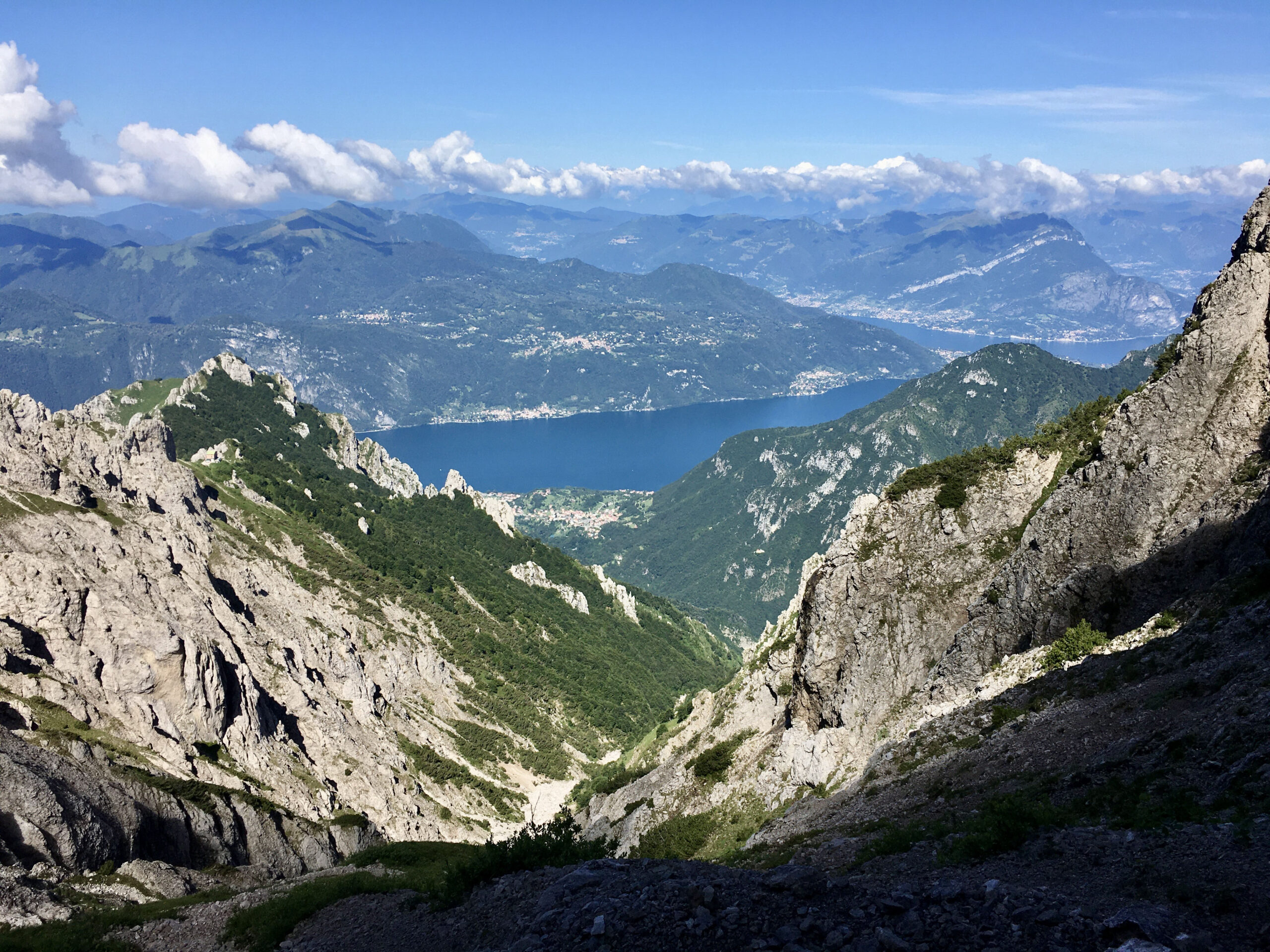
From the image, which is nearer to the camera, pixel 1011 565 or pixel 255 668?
pixel 1011 565

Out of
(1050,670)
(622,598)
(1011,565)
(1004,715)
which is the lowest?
(622,598)

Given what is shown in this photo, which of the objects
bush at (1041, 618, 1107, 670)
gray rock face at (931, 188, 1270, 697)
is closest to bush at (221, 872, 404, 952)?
bush at (1041, 618, 1107, 670)

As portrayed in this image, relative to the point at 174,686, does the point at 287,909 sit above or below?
above

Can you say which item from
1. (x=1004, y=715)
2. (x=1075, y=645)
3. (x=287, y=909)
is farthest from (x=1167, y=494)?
(x=287, y=909)

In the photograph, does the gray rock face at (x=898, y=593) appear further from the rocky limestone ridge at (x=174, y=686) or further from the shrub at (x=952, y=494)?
the rocky limestone ridge at (x=174, y=686)

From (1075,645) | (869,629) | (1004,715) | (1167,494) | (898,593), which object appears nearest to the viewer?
(1004,715)

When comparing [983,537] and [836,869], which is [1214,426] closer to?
[983,537]

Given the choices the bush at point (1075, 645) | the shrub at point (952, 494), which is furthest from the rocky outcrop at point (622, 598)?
the bush at point (1075, 645)

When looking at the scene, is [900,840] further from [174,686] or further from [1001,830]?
[174,686]
